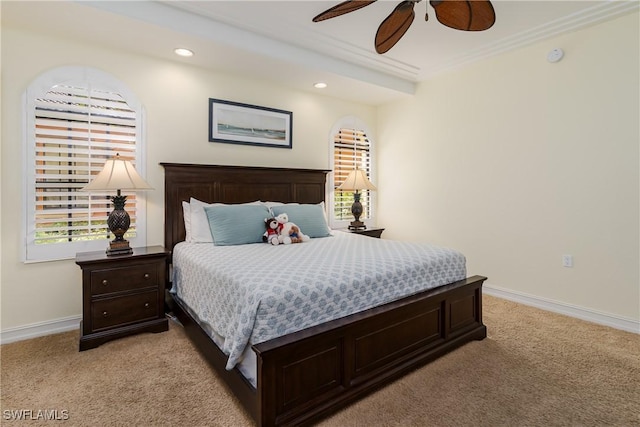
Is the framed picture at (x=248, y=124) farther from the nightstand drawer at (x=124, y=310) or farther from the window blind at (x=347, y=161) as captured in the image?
the nightstand drawer at (x=124, y=310)

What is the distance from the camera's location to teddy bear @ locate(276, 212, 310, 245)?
9.48 ft

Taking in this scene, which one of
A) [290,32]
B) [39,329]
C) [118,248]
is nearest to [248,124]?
[290,32]

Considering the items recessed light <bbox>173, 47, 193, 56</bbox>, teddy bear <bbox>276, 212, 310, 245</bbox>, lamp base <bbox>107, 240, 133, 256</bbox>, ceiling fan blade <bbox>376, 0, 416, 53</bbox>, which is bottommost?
lamp base <bbox>107, 240, 133, 256</bbox>

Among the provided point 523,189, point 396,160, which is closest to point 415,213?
point 396,160

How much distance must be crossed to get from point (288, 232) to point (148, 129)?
168 cm

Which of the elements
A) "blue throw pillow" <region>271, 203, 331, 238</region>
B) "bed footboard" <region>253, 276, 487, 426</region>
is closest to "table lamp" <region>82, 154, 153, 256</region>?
"blue throw pillow" <region>271, 203, 331, 238</region>

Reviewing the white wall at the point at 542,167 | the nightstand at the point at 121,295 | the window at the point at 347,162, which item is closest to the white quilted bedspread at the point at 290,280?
the nightstand at the point at 121,295

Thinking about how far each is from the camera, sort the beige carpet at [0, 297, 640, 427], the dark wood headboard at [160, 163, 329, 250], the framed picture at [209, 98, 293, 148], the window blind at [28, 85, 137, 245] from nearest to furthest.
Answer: the beige carpet at [0, 297, 640, 427] < the window blind at [28, 85, 137, 245] < the dark wood headboard at [160, 163, 329, 250] < the framed picture at [209, 98, 293, 148]

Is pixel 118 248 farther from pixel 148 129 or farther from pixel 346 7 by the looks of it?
pixel 346 7

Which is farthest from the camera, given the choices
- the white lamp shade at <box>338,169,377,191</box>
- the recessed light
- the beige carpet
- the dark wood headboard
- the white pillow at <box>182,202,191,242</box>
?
the white lamp shade at <box>338,169,377,191</box>

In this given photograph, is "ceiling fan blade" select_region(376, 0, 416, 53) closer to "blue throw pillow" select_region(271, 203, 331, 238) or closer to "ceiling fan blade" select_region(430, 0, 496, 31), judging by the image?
"ceiling fan blade" select_region(430, 0, 496, 31)

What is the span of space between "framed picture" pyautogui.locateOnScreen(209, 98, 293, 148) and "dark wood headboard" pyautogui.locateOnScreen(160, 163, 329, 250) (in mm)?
342

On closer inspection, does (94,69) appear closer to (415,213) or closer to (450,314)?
(450,314)

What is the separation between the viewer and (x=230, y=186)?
3514 millimetres
